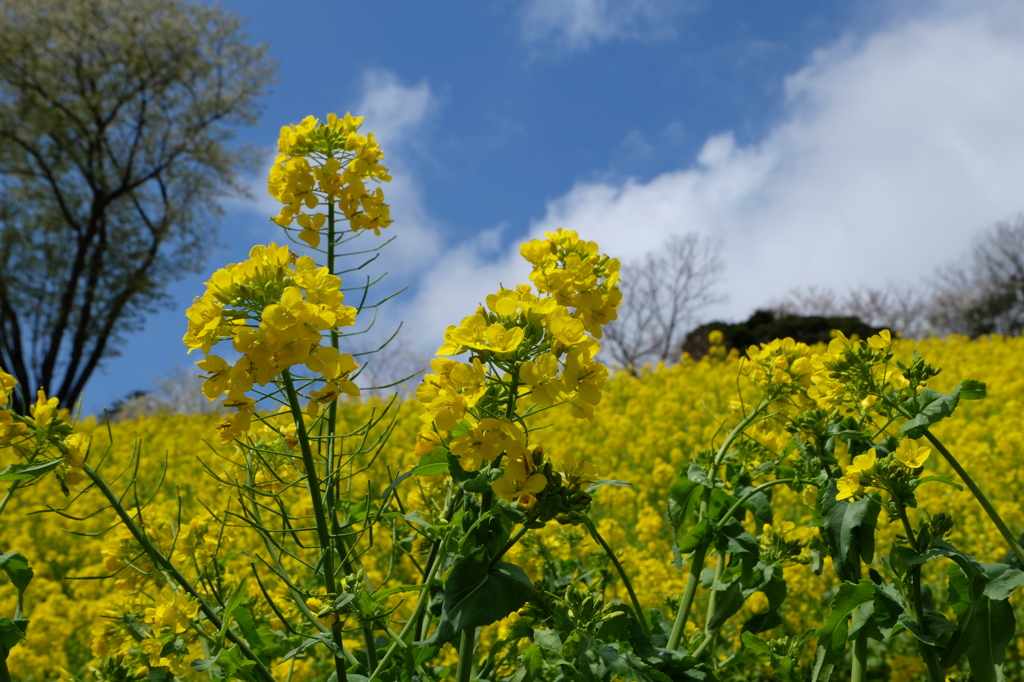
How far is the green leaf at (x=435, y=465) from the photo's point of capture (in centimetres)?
142

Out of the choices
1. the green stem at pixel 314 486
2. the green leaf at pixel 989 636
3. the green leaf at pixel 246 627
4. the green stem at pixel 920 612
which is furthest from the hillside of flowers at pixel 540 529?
the green leaf at pixel 989 636

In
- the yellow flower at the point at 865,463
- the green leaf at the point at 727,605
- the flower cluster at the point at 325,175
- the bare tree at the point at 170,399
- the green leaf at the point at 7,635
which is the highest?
the bare tree at the point at 170,399

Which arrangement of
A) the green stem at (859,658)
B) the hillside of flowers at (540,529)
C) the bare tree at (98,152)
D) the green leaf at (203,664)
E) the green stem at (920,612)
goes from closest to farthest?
the green leaf at (203,664) → the green stem at (920,612) → the green stem at (859,658) → the hillside of flowers at (540,529) → the bare tree at (98,152)

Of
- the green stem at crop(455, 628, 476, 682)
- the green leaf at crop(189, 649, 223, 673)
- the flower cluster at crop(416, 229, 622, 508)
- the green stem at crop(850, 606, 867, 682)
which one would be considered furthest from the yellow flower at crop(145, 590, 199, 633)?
the green stem at crop(850, 606, 867, 682)

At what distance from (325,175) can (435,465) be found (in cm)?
96

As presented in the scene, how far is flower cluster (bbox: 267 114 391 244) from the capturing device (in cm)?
199

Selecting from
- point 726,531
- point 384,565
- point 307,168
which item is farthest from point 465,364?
point 384,565

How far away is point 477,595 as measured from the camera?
1278 millimetres

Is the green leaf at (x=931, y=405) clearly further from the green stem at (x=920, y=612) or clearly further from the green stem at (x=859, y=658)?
the green stem at (x=859, y=658)

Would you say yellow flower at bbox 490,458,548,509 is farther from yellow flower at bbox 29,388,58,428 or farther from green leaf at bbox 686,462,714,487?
yellow flower at bbox 29,388,58,428

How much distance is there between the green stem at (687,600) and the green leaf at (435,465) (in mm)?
723

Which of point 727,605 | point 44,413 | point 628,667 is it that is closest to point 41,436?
point 44,413

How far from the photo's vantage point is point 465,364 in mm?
1251

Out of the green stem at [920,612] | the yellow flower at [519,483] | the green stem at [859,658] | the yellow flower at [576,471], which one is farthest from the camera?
the green stem at [859,658]
